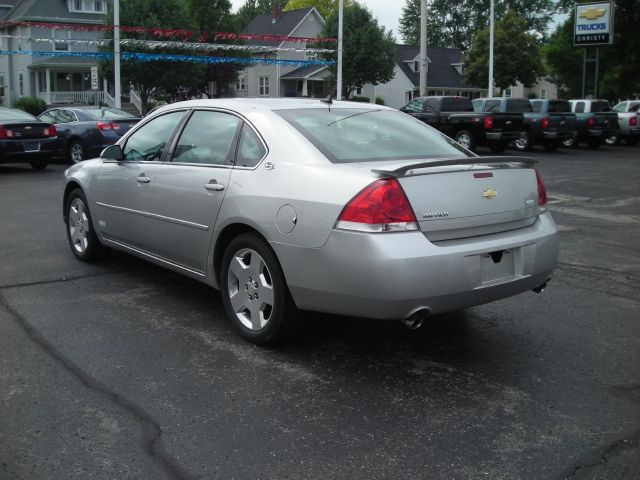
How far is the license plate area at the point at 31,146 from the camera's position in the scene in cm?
1553

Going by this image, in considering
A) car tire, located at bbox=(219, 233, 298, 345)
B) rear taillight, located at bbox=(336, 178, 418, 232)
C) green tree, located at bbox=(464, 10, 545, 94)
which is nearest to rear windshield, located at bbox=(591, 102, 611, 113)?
car tire, located at bbox=(219, 233, 298, 345)

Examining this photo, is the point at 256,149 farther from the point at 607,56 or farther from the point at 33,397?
the point at 607,56

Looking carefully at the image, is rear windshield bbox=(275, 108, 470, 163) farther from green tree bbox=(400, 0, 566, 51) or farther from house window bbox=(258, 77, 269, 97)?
green tree bbox=(400, 0, 566, 51)

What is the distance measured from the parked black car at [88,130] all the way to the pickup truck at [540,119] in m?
12.1

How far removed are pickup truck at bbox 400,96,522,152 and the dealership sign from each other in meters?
15.2

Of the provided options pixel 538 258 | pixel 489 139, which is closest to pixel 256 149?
pixel 538 258

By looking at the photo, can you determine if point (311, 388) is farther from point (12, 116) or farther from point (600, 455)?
point (12, 116)

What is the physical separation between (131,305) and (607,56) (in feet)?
132

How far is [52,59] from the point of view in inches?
1961

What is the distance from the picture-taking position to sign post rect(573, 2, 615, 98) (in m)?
34.5

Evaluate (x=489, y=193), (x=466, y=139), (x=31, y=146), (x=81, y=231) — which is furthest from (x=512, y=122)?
(x=489, y=193)

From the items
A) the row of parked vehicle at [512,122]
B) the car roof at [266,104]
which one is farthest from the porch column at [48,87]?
the car roof at [266,104]

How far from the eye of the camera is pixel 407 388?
401cm

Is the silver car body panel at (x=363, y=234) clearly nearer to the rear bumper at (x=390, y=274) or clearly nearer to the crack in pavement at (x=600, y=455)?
the rear bumper at (x=390, y=274)
